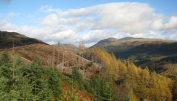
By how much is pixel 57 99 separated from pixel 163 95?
87500 mm

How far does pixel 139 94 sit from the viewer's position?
123m

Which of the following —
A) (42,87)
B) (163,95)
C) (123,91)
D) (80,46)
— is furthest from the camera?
(80,46)

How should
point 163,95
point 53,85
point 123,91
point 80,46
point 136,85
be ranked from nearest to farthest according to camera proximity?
1. point 53,85
2. point 123,91
3. point 163,95
4. point 136,85
5. point 80,46

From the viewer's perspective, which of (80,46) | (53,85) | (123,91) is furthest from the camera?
(80,46)

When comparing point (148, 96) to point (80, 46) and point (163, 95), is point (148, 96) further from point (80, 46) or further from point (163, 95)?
point (80, 46)

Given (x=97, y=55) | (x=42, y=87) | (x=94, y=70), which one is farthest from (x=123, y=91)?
(x=42, y=87)

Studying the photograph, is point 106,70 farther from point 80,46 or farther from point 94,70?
point 80,46

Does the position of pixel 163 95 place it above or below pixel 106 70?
below

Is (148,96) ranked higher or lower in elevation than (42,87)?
lower

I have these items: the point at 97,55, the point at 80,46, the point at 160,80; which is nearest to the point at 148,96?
the point at 160,80

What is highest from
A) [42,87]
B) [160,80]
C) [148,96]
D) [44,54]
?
[44,54]

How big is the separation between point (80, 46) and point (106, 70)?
29520mm

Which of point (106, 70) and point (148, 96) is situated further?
point (106, 70)

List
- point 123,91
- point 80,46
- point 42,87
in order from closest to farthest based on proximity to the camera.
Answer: point 42,87
point 123,91
point 80,46
